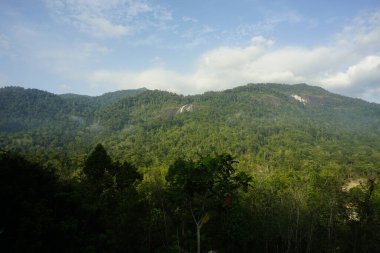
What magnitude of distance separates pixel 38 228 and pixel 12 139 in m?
197

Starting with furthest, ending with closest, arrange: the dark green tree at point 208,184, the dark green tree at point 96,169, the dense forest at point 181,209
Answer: the dark green tree at point 96,169 → the dark green tree at point 208,184 → the dense forest at point 181,209

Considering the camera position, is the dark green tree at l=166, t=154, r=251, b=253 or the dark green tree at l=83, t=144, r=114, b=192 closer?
the dark green tree at l=166, t=154, r=251, b=253

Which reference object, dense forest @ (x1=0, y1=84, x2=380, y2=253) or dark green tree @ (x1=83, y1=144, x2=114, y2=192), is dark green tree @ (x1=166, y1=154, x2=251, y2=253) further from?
dark green tree @ (x1=83, y1=144, x2=114, y2=192)

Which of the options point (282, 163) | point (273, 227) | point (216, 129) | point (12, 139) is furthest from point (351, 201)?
point (12, 139)

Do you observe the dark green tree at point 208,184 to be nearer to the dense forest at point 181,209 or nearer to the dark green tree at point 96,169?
the dense forest at point 181,209

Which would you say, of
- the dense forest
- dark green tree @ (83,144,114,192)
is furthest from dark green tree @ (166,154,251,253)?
dark green tree @ (83,144,114,192)

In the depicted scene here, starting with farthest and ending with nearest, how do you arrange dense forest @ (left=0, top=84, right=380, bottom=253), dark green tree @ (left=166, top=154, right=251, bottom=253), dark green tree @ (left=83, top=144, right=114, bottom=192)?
dark green tree @ (left=83, top=144, right=114, bottom=192) → dark green tree @ (left=166, top=154, right=251, bottom=253) → dense forest @ (left=0, top=84, right=380, bottom=253)

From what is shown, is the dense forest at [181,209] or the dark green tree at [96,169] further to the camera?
the dark green tree at [96,169]

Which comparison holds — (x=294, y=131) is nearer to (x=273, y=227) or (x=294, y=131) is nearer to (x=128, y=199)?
(x=273, y=227)

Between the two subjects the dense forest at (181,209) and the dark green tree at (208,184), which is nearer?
the dense forest at (181,209)

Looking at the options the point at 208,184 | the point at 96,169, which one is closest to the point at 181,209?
the point at 208,184

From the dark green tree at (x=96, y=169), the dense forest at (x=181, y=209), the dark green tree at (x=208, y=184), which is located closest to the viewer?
the dense forest at (x=181, y=209)

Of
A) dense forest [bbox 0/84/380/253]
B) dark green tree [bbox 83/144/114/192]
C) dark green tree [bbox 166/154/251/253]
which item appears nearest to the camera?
dense forest [bbox 0/84/380/253]

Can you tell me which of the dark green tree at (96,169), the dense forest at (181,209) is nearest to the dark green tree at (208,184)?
the dense forest at (181,209)
